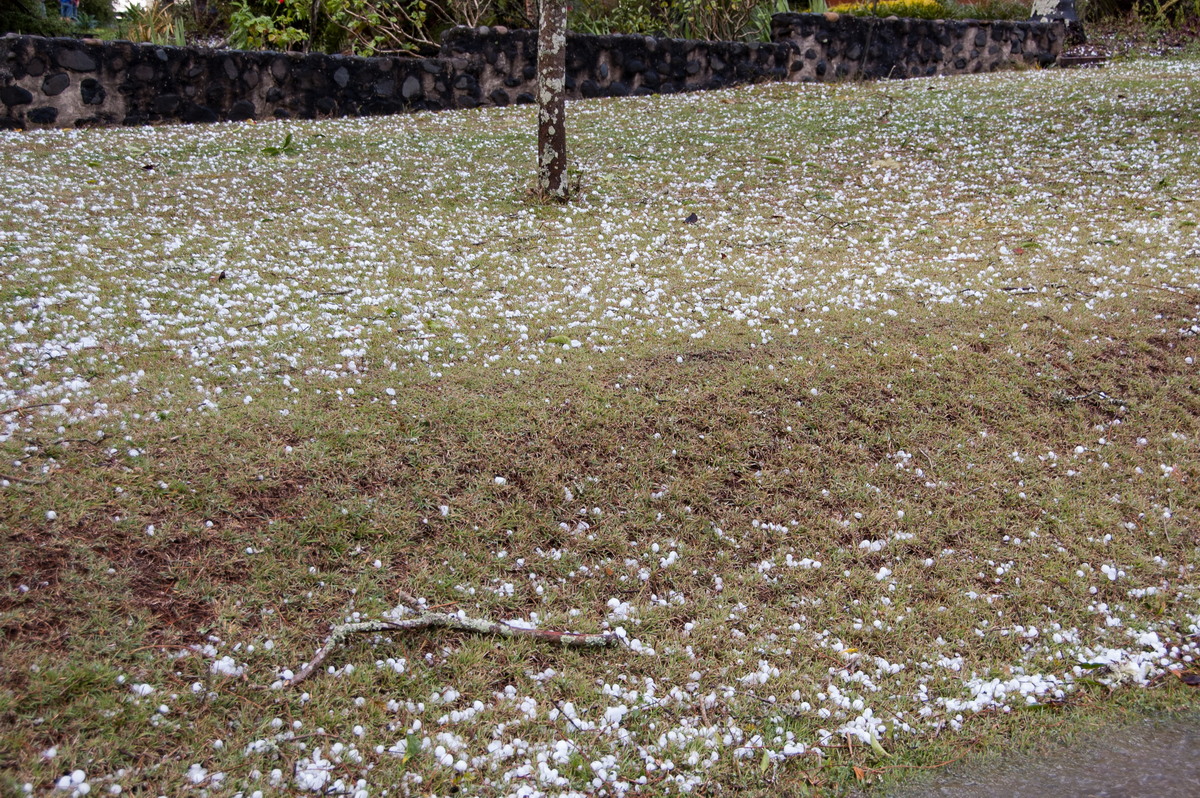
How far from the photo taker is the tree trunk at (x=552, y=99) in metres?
7.24

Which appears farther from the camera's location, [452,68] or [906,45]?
[906,45]

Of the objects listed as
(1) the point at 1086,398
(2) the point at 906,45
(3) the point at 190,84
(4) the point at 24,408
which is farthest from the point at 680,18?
(4) the point at 24,408

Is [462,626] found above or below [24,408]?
below

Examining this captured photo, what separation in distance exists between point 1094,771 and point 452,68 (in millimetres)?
11817

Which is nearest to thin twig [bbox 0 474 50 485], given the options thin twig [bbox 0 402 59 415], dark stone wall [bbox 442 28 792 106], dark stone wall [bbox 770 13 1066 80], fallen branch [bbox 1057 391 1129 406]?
thin twig [bbox 0 402 59 415]

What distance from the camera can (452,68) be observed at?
1230 cm

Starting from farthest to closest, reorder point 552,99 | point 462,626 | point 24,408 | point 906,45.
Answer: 1. point 906,45
2. point 552,99
3. point 24,408
4. point 462,626

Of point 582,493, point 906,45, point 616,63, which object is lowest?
point 582,493

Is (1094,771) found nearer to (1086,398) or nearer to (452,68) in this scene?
(1086,398)

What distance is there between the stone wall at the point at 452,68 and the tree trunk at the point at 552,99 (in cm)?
514

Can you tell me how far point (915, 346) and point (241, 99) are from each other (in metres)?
9.55

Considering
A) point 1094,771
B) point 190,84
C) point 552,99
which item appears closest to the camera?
point 1094,771

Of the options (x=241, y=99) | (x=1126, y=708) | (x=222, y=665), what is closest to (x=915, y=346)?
(x=1126, y=708)

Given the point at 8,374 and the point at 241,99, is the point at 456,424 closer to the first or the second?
the point at 8,374
